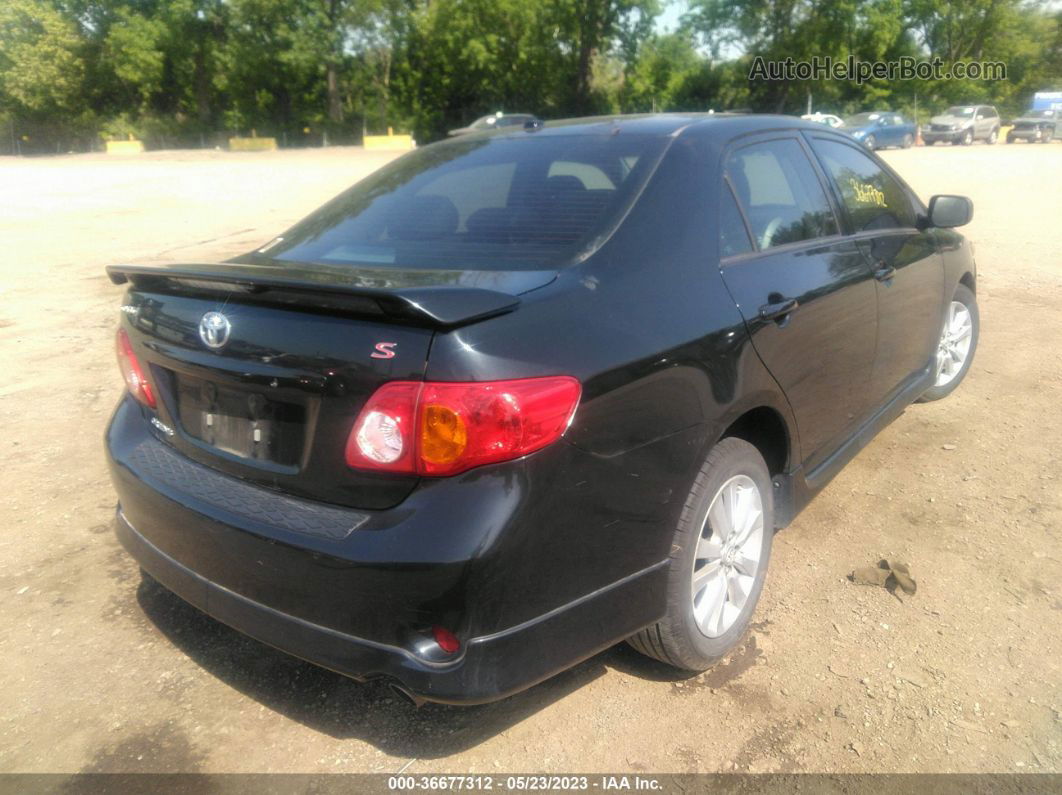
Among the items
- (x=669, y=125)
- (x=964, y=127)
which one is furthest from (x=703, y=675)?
(x=964, y=127)

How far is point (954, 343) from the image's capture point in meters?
5.12

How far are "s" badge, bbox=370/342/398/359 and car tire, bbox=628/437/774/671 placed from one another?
97cm

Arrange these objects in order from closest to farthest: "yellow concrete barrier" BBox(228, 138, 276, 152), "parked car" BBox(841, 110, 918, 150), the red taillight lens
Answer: the red taillight lens
"parked car" BBox(841, 110, 918, 150)
"yellow concrete barrier" BBox(228, 138, 276, 152)

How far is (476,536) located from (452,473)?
0.16m

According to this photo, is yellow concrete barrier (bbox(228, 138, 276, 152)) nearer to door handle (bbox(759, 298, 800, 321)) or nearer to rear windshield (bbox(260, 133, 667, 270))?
rear windshield (bbox(260, 133, 667, 270))

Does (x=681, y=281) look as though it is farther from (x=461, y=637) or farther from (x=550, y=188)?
(x=461, y=637)

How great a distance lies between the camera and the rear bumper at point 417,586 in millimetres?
1996

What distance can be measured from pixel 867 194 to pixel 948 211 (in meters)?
0.60

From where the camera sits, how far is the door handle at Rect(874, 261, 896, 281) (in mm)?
3639

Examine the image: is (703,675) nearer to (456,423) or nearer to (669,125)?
(456,423)

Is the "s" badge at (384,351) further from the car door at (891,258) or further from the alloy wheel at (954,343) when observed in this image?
the alloy wheel at (954,343)

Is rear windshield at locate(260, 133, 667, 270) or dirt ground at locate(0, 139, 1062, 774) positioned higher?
rear windshield at locate(260, 133, 667, 270)

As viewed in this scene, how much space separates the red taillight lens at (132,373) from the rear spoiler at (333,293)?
34 centimetres

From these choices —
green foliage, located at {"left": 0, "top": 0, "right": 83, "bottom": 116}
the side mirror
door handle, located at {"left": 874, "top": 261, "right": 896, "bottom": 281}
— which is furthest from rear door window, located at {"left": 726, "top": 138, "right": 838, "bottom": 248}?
green foliage, located at {"left": 0, "top": 0, "right": 83, "bottom": 116}
